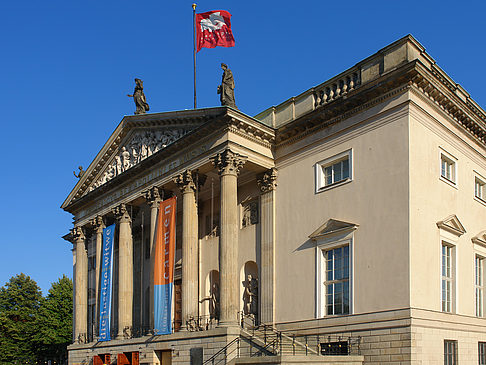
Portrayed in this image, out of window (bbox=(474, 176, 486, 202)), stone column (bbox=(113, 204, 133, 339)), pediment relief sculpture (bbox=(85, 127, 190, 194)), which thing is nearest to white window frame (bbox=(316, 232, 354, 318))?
window (bbox=(474, 176, 486, 202))

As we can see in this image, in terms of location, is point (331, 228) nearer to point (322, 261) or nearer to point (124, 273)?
point (322, 261)

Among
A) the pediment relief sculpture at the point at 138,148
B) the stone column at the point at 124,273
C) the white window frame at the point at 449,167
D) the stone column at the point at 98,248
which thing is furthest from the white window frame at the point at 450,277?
the stone column at the point at 98,248

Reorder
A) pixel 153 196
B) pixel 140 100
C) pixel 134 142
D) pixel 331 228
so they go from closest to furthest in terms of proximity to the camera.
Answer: pixel 331 228
pixel 153 196
pixel 134 142
pixel 140 100

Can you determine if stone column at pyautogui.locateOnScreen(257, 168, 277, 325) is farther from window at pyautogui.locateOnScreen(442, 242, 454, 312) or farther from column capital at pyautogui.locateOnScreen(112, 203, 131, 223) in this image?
column capital at pyautogui.locateOnScreen(112, 203, 131, 223)

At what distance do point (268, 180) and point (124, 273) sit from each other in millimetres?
11038

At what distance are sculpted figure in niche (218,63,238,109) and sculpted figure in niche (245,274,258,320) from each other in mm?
8743

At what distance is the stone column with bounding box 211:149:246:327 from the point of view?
2348cm

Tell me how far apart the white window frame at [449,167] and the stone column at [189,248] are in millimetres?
11624

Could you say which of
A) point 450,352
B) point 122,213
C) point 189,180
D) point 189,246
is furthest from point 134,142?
point 450,352

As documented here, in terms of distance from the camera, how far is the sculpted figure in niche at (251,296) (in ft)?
88.2

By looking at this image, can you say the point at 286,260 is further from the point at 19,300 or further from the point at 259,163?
the point at 19,300

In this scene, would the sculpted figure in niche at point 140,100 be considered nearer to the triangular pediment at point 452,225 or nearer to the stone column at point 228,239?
the stone column at point 228,239

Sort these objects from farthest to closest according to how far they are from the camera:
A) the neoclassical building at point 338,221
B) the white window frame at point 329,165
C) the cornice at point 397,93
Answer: the white window frame at point 329,165
the cornice at point 397,93
the neoclassical building at point 338,221

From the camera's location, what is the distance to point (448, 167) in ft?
74.9
